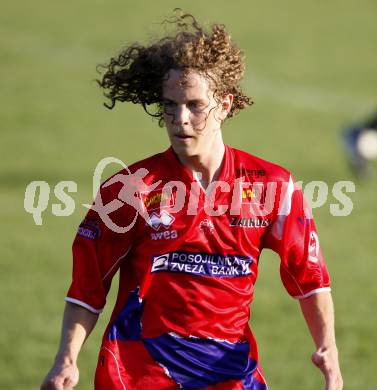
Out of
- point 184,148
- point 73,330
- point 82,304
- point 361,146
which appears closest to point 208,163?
point 184,148

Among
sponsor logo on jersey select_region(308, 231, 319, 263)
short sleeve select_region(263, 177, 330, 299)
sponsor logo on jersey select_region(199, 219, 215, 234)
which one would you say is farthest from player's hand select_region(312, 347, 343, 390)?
sponsor logo on jersey select_region(199, 219, 215, 234)

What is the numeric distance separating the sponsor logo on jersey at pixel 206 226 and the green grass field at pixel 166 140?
1222mm

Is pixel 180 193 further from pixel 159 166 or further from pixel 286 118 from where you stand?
pixel 286 118

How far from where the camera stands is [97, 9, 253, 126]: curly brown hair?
4.72 meters

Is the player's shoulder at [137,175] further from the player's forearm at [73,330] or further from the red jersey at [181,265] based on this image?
the player's forearm at [73,330]

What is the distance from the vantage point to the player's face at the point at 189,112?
4.58 m

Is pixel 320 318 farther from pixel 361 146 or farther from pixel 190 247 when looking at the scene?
pixel 361 146

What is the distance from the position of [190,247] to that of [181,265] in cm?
8

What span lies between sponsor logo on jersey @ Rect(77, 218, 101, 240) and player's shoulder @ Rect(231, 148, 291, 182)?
2.06ft

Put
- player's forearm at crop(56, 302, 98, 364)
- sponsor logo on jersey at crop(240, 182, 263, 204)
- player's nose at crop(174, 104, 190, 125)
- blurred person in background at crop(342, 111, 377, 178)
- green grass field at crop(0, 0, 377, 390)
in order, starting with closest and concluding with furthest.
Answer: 1. player's forearm at crop(56, 302, 98, 364)
2. player's nose at crop(174, 104, 190, 125)
3. sponsor logo on jersey at crop(240, 182, 263, 204)
4. green grass field at crop(0, 0, 377, 390)
5. blurred person in background at crop(342, 111, 377, 178)

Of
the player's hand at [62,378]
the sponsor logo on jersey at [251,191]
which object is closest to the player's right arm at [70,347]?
the player's hand at [62,378]

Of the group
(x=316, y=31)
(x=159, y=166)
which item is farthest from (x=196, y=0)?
(x=159, y=166)

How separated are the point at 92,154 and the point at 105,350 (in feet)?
38.0

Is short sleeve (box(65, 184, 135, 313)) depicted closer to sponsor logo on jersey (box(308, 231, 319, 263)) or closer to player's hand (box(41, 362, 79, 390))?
player's hand (box(41, 362, 79, 390))
